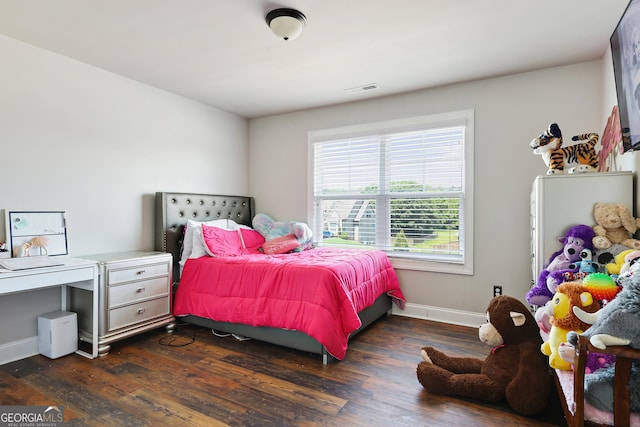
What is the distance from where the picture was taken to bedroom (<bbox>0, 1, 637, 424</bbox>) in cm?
259

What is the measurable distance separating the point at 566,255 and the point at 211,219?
331 centimetres

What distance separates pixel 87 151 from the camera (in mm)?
2941

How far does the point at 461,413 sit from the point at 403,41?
2423mm

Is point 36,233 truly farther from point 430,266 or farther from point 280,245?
point 430,266

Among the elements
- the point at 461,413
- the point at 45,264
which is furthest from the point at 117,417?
the point at 461,413

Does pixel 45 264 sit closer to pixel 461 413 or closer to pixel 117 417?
pixel 117 417

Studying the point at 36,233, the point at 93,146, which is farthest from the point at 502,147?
the point at 36,233

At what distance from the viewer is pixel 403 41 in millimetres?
2482

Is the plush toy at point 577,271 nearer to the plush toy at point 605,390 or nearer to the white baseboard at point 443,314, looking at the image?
the plush toy at point 605,390

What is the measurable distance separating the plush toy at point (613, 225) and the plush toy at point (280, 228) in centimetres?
255

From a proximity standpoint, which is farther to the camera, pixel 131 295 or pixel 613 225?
pixel 131 295

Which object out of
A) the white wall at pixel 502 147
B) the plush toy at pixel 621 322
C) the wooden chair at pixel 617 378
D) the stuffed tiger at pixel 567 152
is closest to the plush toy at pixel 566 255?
the stuffed tiger at pixel 567 152

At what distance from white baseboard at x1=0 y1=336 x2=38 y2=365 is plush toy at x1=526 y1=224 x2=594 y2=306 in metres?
3.50

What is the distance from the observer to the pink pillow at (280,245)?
357cm
